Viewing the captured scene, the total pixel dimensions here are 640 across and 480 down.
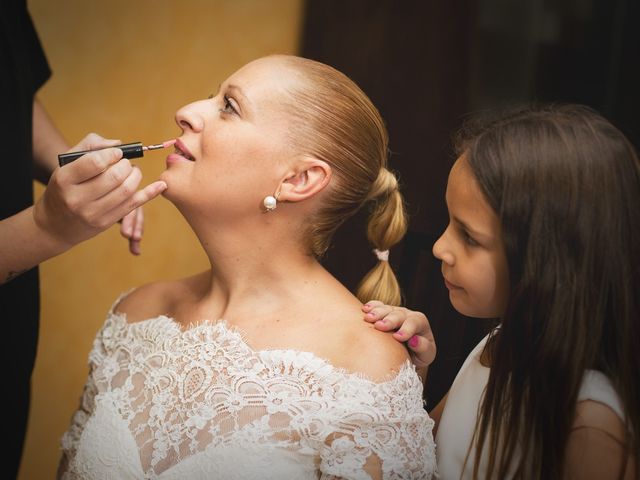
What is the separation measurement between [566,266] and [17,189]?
0.92m

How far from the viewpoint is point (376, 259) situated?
3.71 feet

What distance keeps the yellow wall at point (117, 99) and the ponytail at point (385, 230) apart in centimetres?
31

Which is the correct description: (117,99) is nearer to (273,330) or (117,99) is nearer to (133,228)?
(133,228)

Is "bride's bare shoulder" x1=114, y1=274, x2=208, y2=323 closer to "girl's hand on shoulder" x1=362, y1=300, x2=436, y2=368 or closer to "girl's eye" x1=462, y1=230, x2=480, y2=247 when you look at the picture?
"girl's hand on shoulder" x1=362, y1=300, x2=436, y2=368

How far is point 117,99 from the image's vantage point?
143 centimetres

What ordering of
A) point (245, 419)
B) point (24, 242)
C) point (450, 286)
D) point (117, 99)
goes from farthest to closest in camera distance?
point (117, 99) → point (24, 242) → point (245, 419) → point (450, 286)

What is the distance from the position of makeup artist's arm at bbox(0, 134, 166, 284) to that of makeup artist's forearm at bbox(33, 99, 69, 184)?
0.33m

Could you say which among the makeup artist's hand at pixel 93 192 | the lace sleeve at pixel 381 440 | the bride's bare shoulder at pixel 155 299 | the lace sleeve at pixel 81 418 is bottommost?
the lace sleeve at pixel 81 418

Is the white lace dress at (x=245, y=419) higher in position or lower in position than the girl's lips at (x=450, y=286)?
lower

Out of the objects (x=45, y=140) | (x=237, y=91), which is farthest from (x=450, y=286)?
(x=45, y=140)

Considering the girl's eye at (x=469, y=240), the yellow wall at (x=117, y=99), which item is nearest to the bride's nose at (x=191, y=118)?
the yellow wall at (x=117, y=99)

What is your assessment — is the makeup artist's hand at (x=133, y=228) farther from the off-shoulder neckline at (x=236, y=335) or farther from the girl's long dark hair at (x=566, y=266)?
the girl's long dark hair at (x=566, y=266)

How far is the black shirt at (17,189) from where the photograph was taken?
124cm

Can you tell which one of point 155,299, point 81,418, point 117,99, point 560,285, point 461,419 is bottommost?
point 81,418
